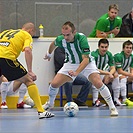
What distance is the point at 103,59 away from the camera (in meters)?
11.8

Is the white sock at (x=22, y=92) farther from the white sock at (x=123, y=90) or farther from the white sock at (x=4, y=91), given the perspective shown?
the white sock at (x=123, y=90)

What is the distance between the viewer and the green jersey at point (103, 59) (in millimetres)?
11805

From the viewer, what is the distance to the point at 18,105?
453 inches

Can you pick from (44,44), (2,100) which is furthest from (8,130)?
(44,44)

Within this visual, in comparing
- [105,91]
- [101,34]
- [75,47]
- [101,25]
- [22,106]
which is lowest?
[22,106]

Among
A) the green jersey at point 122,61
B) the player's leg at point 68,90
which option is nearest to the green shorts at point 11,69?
the player's leg at point 68,90

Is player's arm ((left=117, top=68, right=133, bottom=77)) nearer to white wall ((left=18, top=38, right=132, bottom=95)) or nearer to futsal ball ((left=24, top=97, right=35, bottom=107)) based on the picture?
white wall ((left=18, top=38, right=132, bottom=95))

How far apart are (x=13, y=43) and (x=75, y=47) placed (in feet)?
4.12

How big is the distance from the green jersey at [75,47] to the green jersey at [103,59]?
109 inches

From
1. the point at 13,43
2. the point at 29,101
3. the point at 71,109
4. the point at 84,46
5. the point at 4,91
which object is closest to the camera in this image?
the point at 13,43

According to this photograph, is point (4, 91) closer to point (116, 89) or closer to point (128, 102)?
point (116, 89)

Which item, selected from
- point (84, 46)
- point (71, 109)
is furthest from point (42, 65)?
point (71, 109)

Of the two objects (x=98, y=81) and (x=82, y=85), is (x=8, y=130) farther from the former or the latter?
(x=82, y=85)

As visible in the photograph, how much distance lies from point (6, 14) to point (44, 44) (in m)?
2.43
